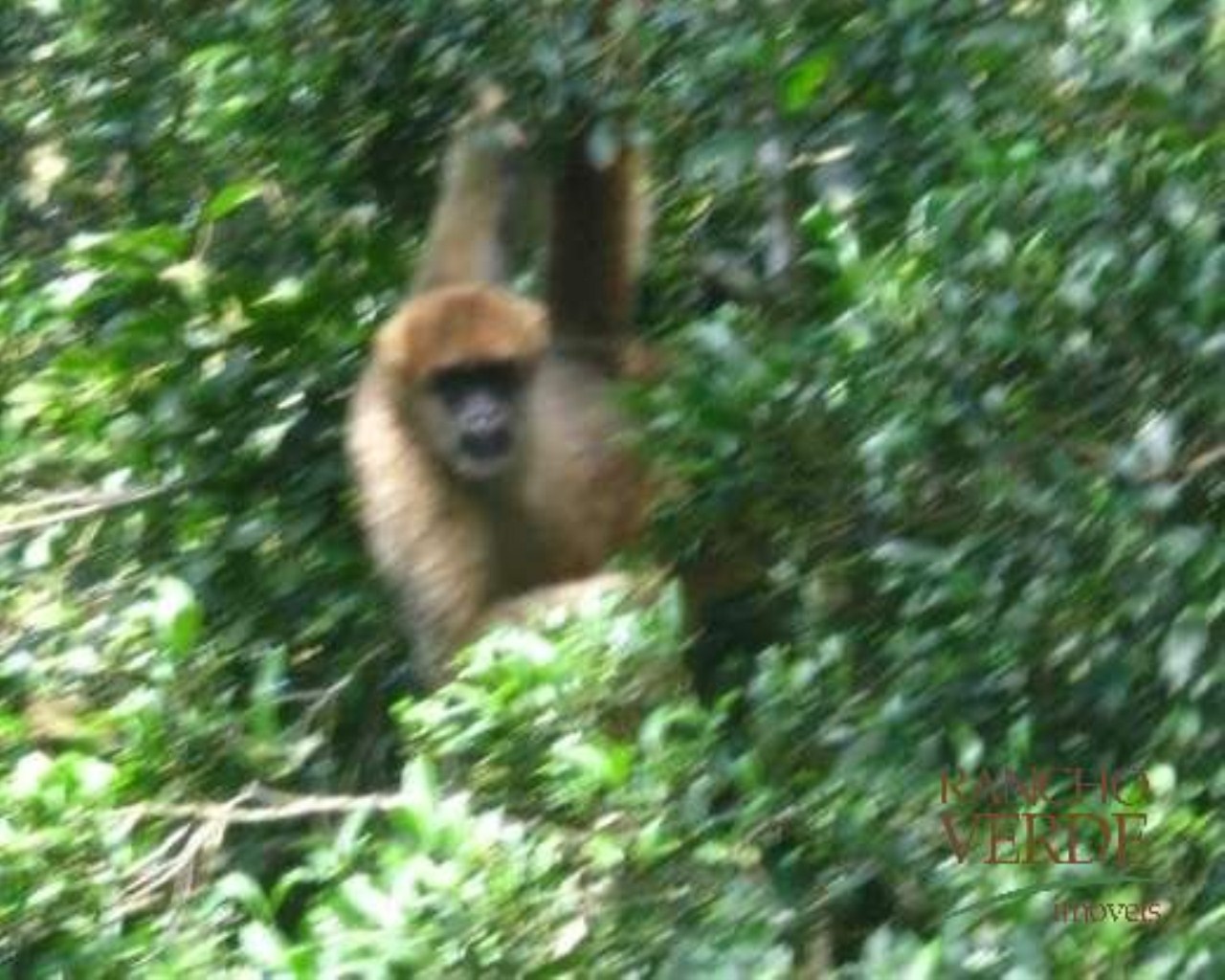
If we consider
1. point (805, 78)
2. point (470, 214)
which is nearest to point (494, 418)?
point (470, 214)

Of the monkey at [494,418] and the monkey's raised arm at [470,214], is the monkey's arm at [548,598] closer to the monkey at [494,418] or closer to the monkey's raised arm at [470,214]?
the monkey at [494,418]

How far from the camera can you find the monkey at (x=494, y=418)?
6.89 meters

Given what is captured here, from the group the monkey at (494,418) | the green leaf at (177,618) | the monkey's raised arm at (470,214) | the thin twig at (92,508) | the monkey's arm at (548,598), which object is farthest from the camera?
the monkey at (494,418)

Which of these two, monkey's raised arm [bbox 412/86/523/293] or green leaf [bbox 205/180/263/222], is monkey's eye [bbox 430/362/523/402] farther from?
green leaf [bbox 205/180/263/222]

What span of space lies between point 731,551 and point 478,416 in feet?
7.17

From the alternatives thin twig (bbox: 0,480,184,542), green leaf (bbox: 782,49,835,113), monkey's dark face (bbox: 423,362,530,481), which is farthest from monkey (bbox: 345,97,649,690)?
green leaf (bbox: 782,49,835,113)

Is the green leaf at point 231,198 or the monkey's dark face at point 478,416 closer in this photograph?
the green leaf at point 231,198

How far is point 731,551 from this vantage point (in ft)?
17.7

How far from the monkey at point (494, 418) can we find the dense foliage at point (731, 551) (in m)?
0.40

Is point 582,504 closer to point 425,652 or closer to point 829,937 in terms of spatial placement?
point 425,652

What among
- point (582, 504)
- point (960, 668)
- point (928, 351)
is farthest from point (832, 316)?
point (582, 504)

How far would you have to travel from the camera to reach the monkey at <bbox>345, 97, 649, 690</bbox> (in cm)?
689

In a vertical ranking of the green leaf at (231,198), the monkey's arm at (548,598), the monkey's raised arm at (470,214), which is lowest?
the monkey's arm at (548,598)

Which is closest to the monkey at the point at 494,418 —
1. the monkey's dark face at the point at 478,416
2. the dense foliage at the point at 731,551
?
the monkey's dark face at the point at 478,416
